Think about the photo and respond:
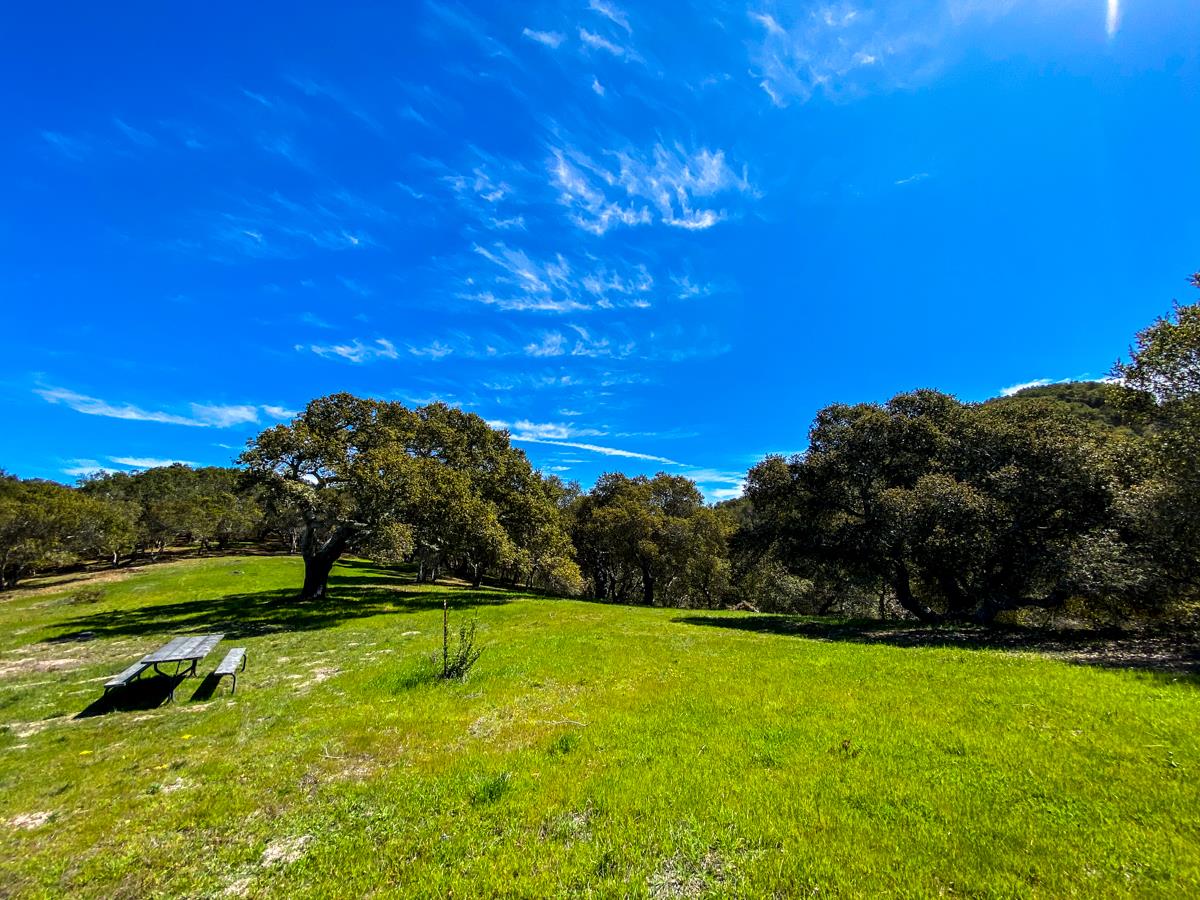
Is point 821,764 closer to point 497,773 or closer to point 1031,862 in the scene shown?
point 1031,862

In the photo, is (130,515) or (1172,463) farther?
(130,515)

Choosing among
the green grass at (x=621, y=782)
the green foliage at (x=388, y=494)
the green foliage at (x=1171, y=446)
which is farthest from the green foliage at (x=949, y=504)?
the green foliage at (x=388, y=494)

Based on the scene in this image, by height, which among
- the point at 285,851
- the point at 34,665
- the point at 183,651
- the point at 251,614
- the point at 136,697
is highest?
the point at 183,651

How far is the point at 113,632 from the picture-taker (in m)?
23.8

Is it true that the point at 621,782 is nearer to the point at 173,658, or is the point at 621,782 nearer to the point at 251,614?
the point at 173,658

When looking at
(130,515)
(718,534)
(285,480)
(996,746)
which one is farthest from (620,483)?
(130,515)

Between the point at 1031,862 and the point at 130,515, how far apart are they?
108m

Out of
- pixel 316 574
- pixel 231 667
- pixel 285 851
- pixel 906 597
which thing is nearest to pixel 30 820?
pixel 285 851

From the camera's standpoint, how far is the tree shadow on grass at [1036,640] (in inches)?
517

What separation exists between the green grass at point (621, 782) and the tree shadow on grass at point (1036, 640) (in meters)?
2.01

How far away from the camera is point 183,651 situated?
1427 centimetres

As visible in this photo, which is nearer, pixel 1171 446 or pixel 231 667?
pixel 231 667

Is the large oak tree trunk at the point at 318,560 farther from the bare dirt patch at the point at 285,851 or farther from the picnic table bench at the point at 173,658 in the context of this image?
the bare dirt patch at the point at 285,851

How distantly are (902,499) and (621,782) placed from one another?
846 inches
